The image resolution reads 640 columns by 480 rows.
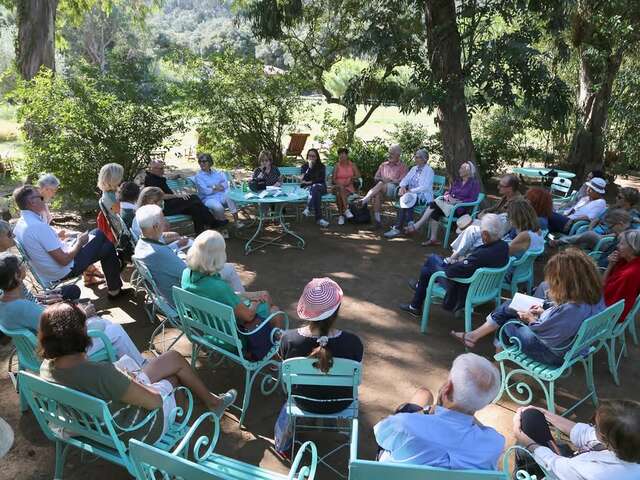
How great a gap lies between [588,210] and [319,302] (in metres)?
4.67

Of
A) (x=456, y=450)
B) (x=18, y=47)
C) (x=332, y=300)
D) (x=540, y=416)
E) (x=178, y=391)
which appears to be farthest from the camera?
(x=18, y=47)

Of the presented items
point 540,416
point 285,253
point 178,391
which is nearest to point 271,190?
point 285,253

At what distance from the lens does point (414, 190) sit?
723cm

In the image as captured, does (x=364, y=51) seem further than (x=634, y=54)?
No

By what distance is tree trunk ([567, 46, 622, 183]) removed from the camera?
1032cm

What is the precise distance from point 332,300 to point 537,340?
1.48 m

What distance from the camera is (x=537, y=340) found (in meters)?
3.35

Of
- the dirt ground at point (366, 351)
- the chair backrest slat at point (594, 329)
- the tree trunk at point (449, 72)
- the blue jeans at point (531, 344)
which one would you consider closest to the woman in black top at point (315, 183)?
the dirt ground at point (366, 351)

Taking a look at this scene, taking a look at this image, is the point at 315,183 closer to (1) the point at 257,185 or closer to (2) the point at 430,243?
(1) the point at 257,185

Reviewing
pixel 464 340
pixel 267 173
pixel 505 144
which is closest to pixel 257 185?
pixel 267 173

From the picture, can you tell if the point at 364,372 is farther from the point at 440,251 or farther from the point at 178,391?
the point at 440,251

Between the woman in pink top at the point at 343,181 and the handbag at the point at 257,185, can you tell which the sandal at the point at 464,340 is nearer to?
the woman in pink top at the point at 343,181

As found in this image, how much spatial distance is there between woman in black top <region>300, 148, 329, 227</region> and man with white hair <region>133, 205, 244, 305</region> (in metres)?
3.92

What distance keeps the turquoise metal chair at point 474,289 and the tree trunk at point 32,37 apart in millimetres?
7946
